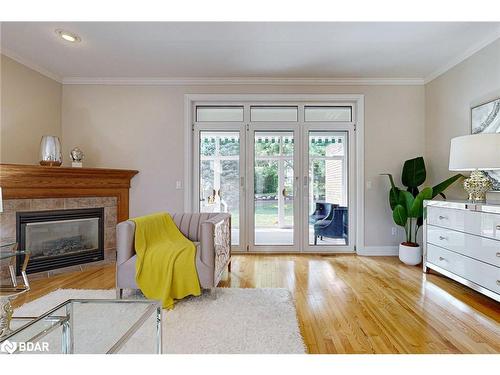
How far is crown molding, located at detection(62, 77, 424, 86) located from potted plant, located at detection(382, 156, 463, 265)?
120 centimetres

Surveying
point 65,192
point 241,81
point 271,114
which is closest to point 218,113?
point 241,81

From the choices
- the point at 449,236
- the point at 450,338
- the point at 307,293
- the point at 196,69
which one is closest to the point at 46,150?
the point at 196,69

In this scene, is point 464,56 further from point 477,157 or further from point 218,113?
point 218,113

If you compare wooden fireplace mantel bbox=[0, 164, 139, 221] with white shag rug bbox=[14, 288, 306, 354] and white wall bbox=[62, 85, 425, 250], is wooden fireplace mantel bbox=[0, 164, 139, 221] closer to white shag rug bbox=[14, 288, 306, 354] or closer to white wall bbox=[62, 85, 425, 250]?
white wall bbox=[62, 85, 425, 250]

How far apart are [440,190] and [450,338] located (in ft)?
6.29

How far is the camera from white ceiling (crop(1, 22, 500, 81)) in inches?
100

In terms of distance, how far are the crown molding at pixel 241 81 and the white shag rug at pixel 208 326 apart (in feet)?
9.22

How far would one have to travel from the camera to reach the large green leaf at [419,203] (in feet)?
10.2

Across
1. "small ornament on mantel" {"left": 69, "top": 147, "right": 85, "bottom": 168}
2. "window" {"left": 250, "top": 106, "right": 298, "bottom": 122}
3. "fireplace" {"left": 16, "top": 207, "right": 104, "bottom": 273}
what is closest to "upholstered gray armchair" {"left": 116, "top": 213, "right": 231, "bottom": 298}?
"fireplace" {"left": 16, "top": 207, "right": 104, "bottom": 273}

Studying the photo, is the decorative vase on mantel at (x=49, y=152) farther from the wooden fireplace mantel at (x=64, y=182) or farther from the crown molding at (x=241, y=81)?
the crown molding at (x=241, y=81)

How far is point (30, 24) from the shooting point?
2490 mm

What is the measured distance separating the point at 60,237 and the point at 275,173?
9.46 ft

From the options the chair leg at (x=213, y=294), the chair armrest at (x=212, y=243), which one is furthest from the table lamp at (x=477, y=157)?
the chair leg at (x=213, y=294)
